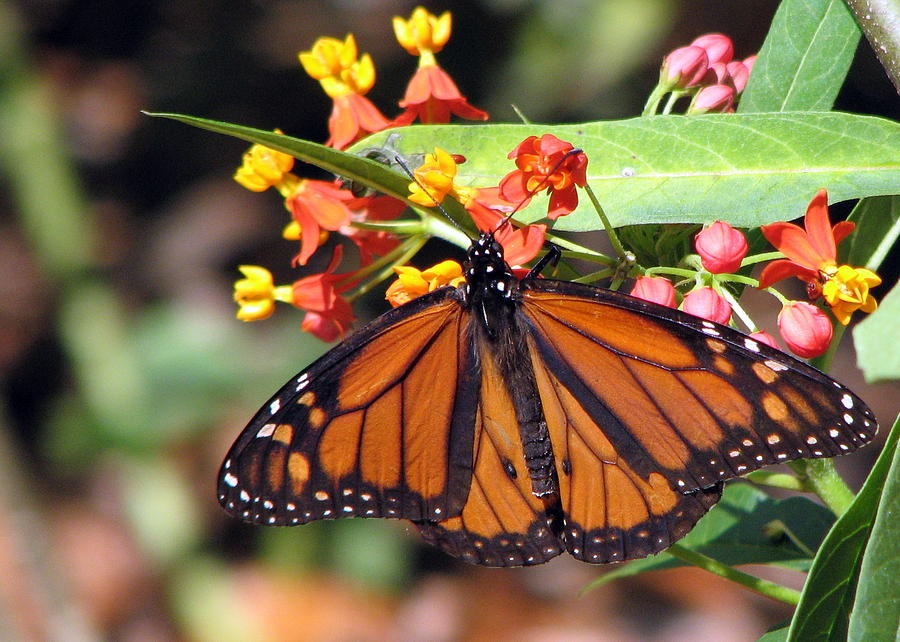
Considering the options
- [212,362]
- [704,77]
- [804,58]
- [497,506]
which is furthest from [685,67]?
[212,362]

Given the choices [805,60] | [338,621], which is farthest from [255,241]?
[805,60]

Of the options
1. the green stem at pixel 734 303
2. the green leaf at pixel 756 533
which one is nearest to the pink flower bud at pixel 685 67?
the green stem at pixel 734 303

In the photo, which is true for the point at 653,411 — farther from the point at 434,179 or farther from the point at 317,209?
the point at 317,209

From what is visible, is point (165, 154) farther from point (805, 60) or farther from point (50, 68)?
point (805, 60)

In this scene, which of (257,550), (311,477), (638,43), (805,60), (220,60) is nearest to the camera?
(805,60)

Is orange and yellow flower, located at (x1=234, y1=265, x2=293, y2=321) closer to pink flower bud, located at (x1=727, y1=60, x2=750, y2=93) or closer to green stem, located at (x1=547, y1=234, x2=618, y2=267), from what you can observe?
green stem, located at (x1=547, y1=234, x2=618, y2=267)

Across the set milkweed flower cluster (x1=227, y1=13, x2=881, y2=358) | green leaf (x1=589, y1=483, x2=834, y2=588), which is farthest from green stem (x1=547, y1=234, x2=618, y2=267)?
green leaf (x1=589, y1=483, x2=834, y2=588)

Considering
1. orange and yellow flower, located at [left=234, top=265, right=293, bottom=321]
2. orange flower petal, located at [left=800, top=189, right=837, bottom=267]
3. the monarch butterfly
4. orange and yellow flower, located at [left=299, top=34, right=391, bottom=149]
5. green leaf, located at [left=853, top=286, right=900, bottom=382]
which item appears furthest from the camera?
orange and yellow flower, located at [left=234, top=265, right=293, bottom=321]

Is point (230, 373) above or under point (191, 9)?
under
